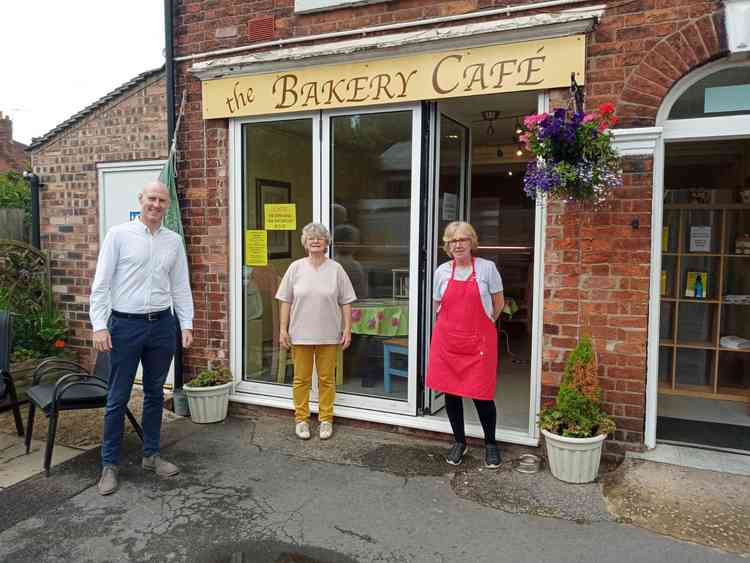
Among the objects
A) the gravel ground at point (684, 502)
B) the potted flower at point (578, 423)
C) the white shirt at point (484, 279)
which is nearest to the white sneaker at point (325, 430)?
the white shirt at point (484, 279)

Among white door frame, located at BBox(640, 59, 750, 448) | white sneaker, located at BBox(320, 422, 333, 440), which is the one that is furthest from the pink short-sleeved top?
white door frame, located at BBox(640, 59, 750, 448)

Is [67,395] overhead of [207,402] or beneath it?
overhead

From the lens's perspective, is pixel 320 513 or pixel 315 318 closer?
pixel 320 513

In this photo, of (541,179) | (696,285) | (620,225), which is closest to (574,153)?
(541,179)

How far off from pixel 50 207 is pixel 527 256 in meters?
6.31

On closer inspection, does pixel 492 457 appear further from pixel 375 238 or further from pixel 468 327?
pixel 375 238

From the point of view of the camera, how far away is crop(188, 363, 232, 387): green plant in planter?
5.17 metres

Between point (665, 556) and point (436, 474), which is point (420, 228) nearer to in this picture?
point (436, 474)

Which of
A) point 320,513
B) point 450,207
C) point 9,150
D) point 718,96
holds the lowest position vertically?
point 320,513

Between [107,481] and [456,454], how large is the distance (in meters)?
2.32

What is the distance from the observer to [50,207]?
6.40 meters

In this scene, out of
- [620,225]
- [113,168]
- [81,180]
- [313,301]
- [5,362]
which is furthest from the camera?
[81,180]

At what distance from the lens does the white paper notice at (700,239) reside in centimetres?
554

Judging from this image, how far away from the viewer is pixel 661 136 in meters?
3.92
